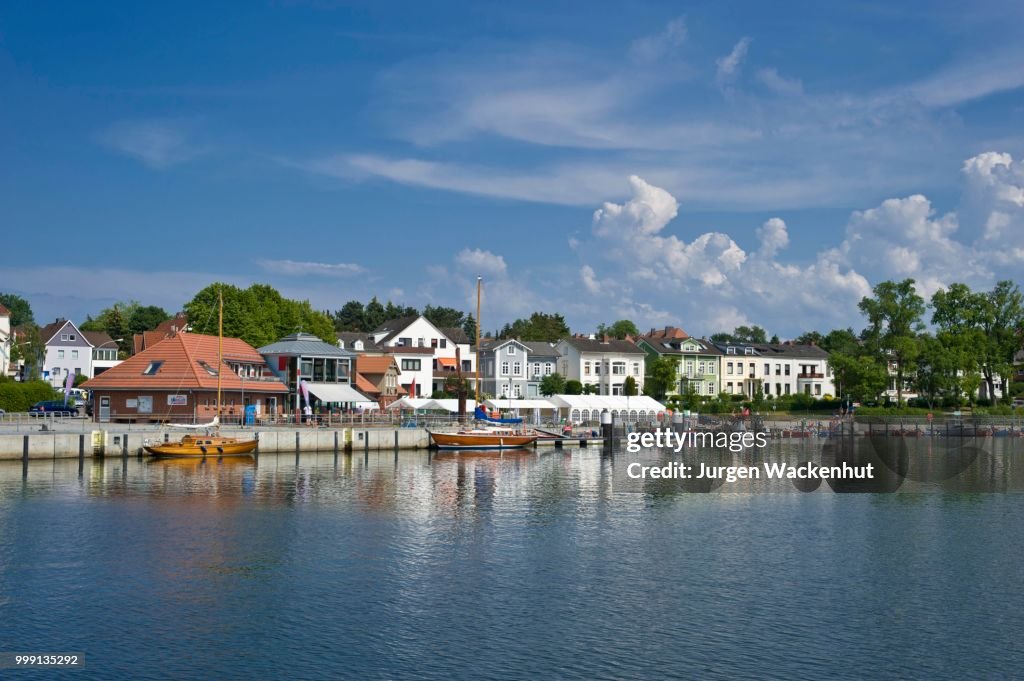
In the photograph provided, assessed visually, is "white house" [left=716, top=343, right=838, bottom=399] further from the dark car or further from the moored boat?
the dark car

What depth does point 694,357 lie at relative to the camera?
13212 centimetres

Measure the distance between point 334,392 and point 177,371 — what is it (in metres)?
14.8

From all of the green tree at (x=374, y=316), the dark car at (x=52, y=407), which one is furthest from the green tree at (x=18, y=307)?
the dark car at (x=52, y=407)

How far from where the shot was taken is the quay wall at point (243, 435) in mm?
57188

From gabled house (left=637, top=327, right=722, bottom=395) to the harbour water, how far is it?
8036 cm

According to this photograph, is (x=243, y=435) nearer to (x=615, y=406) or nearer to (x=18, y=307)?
(x=615, y=406)

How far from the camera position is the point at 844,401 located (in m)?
116

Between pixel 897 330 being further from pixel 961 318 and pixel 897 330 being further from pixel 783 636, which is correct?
pixel 783 636

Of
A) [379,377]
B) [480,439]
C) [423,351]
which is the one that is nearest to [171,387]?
[480,439]

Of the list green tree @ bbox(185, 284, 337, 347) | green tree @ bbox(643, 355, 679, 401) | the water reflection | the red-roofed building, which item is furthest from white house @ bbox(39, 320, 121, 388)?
green tree @ bbox(643, 355, 679, 401)

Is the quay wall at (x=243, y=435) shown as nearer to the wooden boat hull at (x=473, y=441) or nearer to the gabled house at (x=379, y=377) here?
the wooden boat hull at (x=473, y=441)

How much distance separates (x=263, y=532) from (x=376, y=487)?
560 inches

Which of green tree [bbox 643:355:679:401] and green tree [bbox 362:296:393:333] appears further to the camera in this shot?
green tree [bbox 362:296:393:333]

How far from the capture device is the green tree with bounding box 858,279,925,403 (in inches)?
4439
